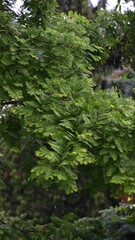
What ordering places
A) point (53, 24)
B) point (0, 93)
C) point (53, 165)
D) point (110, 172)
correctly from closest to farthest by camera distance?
point (53, 165) < point (110, 172) < point (0, 93) < point (53, 24)

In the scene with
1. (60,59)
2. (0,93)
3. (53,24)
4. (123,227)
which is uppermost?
(53,24)

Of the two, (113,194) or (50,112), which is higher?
(50,112)

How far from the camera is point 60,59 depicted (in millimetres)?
2504

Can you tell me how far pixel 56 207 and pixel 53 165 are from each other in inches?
272

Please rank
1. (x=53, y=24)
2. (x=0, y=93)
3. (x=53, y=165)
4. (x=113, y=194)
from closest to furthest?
(x=53, y=165) < (x=113, y=194) < (x=0, y=93) < (x=53, y=24)

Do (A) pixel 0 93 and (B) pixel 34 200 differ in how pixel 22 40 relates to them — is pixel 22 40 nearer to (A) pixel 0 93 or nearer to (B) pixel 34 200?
(A) pixel 0 93

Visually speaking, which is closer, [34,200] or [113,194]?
[113,194]

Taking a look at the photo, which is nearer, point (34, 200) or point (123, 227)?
point (123, 227)

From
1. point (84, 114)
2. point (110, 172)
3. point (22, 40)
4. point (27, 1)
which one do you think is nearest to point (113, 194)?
point (110, 172)

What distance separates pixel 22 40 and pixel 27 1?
34.4 inches

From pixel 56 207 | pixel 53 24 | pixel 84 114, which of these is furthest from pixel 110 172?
pixel 56 207

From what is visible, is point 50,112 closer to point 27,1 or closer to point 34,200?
point 27,1

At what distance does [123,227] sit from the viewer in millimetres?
3385

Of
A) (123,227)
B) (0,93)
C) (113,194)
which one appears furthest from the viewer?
(123,227)
